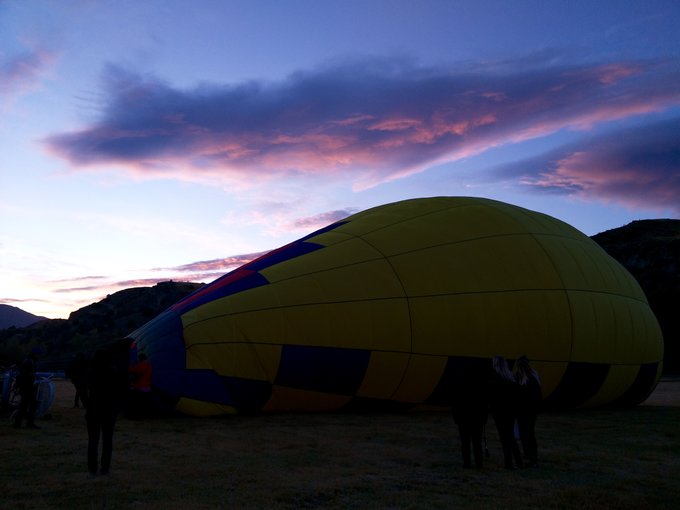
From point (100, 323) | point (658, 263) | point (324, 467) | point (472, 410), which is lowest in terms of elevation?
point (324, 467)

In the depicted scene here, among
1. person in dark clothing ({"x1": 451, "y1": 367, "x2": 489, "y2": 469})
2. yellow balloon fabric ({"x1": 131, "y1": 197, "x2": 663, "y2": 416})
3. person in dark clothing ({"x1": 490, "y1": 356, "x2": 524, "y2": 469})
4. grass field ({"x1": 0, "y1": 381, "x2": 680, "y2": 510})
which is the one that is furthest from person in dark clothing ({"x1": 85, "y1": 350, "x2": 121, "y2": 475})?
person in dark clothing ({"x1": 490, "y1": 356, "x2": 524, "y2": 469})

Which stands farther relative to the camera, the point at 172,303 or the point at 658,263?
the point at 172,303

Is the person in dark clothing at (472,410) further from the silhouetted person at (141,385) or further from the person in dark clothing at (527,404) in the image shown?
the silhouetted person at (141,385)

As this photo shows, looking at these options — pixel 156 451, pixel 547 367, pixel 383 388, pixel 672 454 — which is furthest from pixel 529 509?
pixel 547 367

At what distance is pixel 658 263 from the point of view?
5631cm

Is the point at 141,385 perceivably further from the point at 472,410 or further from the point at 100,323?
the point at 100,323

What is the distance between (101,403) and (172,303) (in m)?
64.8

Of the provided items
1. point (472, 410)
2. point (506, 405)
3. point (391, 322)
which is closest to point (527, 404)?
point (506, 405)

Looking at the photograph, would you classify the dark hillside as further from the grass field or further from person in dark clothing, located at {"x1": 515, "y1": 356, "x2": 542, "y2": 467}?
person in dark clothing, located at {"x1": 515, "y1": 356, "x2": 542, "y2": 467}

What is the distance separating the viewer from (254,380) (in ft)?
29.5

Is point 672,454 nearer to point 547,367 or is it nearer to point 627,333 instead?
point 547,367

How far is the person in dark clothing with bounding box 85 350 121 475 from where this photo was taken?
5.51m

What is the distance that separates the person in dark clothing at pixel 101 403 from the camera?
18.1 ft

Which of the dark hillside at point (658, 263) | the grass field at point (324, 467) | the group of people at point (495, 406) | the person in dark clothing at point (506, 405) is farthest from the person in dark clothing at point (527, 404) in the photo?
the dark hillside at point (658, 263)
